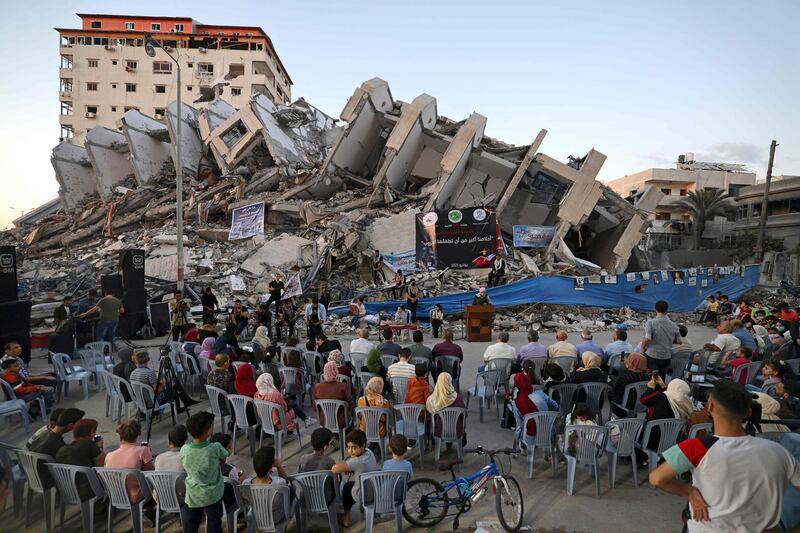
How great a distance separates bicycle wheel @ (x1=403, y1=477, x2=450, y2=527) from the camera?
434 cm

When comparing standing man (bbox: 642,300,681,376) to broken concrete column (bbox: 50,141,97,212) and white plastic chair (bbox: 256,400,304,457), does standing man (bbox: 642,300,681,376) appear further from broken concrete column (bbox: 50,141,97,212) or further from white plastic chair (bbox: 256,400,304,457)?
broken concrete column (bbox: 50,141,97,212)

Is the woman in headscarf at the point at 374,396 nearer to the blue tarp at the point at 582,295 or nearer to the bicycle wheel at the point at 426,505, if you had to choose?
the bicycle wheel at the point at 426,505

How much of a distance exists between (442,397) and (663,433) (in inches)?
92.4

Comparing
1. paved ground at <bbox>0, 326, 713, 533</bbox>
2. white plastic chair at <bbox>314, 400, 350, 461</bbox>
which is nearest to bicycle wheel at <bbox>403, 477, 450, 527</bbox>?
paved ground at <bbox>0, 326, 713, 533</bbox>

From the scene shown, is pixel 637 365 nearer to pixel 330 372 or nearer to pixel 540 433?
pixel 540 433

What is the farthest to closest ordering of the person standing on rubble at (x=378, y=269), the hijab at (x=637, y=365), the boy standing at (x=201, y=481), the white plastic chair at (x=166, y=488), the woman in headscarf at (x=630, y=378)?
the person standing on rubble at (x=378, y=269), the hijab at (x=637, y=365), the woman in headscarf at (x=630, y=378), the white plastic chair at (x=166, y=488), the boy standing at (x=201, y=481)

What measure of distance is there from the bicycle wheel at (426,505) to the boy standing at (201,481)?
5.29 ft

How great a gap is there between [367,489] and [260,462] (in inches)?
35.7

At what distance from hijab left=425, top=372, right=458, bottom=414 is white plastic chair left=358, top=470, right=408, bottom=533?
1.51m

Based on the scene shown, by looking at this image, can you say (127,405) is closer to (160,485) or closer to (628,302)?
(160,485)

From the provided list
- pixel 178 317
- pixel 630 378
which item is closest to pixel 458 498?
pixel 630 378

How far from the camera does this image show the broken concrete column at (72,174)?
3612 centimetres

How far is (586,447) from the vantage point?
491 centimetres

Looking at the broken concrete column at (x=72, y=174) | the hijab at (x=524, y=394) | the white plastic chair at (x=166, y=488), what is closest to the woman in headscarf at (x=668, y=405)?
the hijab at (x=524, y=394)
